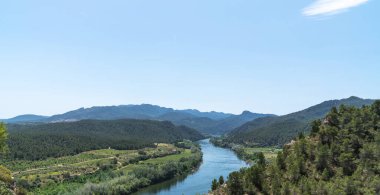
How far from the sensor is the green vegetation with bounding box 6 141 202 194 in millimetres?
107812

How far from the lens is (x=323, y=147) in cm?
6456

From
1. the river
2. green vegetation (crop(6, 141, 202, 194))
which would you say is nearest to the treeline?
green vegetation (crop(6, 141, 202, 194))

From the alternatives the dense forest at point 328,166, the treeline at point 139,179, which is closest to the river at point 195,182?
the treeline at point 139,179

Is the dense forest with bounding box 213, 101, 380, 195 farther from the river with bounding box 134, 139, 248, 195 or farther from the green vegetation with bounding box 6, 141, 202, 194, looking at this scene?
the green vegetation with bounding box 6, 141, 202, 194

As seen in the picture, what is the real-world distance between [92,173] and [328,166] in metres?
93.3

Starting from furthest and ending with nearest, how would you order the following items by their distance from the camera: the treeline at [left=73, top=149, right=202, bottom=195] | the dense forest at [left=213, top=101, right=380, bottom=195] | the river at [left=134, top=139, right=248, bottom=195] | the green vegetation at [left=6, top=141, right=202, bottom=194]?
the river at [left=134, top=139, right=248, bottom=195]
the green vegetation at [left=6, top=141, right=202, bottom=194]
the treeline at [left=73, top=149, right=202, bottom=195]
the dense forest at [left=213, top=101, right=380, bottom=195]

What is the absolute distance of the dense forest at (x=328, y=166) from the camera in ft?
180

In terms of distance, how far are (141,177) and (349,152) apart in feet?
247

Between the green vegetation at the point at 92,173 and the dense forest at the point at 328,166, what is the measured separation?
50.0 m

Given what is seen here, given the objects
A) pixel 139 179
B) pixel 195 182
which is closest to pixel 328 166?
pixel 195 182

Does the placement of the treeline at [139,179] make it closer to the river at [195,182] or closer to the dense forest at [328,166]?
the river at [195,182]

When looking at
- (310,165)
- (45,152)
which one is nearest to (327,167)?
(310,165)

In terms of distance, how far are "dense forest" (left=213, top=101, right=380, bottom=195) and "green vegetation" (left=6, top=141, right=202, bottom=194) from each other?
4998 centimetres

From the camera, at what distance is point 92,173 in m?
137
